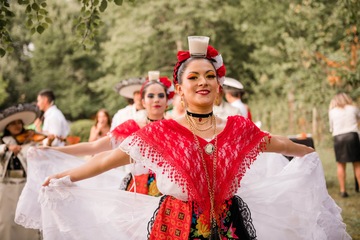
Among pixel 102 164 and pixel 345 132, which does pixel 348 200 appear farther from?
pixel 102 164

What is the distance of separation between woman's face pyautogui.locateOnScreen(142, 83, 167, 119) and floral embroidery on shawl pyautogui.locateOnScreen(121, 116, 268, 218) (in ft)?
7.23

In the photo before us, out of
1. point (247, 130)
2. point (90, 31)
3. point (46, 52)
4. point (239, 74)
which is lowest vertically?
point (247, 130)

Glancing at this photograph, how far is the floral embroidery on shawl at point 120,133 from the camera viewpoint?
5414 millimetres

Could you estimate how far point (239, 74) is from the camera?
27672 millimetres

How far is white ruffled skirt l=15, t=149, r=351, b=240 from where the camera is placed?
3.55 meters

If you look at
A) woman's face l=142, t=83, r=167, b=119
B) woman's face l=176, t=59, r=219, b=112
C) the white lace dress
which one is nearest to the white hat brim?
woman's face l=142, t=83, r=167, b=119

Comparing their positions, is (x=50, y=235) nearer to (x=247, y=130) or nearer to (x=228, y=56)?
(x=247, y=130)

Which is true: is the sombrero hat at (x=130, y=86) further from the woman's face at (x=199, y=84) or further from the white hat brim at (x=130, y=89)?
the woman's face at (x=199, y=84)

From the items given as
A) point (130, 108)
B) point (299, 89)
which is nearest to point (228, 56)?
point (299, 89)

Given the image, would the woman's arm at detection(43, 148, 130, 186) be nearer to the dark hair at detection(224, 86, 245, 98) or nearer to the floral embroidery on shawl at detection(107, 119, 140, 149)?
the floral embroidery on shawl at detection(107, 119, 140, 149)

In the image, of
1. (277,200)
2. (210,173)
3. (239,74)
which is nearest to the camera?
(210,173)

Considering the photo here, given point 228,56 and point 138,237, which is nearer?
point 138,237

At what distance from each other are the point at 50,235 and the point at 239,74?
972 inches

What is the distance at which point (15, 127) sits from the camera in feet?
21.1
